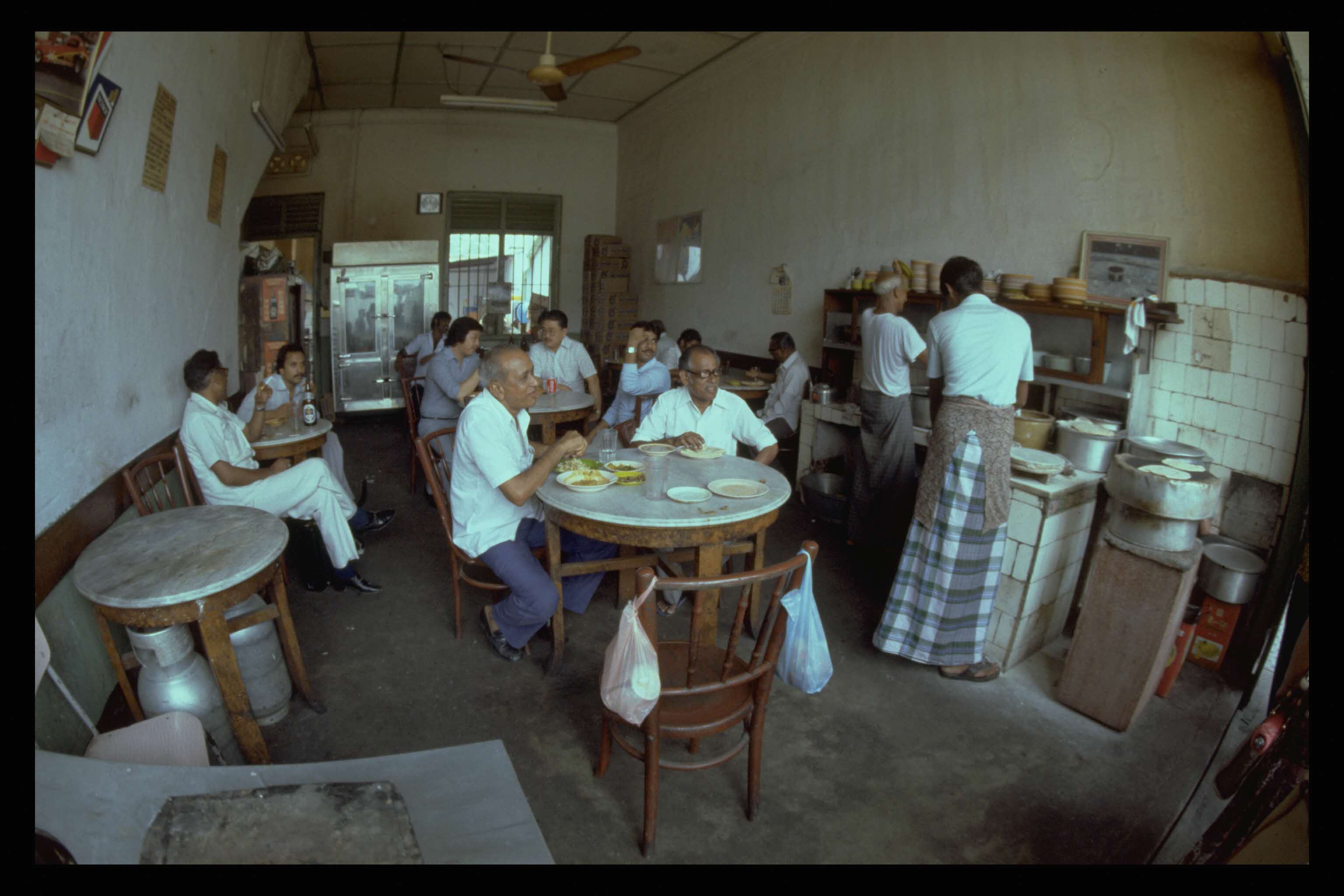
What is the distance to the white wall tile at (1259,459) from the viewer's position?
3.44m

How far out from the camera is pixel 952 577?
3186 millimetres

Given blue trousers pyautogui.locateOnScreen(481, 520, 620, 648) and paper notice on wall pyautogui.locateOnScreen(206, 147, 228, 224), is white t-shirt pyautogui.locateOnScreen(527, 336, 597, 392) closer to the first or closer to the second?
paper notice on wall pyautogui.locateOnScreen(206, 147, 228, 224)

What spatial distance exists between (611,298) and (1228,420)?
25.3 feet

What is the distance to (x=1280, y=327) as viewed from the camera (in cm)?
337

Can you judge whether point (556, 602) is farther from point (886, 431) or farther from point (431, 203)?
point (431, 203)

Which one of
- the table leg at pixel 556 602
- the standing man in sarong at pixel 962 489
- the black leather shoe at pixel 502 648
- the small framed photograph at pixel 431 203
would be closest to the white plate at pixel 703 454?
the table leg at pixel 556 602

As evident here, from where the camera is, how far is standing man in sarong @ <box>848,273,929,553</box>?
4.65m

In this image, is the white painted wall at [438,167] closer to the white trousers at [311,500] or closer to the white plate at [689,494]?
the white trousers at [311,500]

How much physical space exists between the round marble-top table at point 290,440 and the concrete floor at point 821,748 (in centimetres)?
90

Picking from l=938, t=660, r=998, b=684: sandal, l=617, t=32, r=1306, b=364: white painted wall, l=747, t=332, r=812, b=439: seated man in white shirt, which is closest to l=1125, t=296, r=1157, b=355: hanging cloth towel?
l=617, t=32, r=1306, b=364: white painted wall

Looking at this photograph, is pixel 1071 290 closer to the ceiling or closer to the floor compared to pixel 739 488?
closer to the ceiling

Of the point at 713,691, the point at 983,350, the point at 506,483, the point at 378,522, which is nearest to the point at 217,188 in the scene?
the point at 378,522
